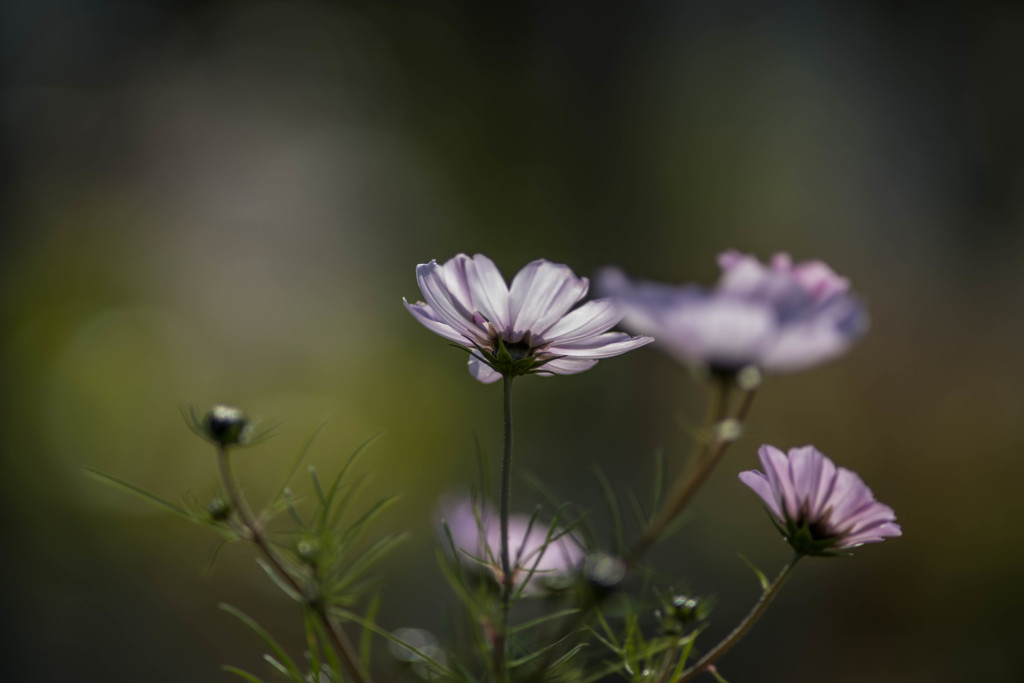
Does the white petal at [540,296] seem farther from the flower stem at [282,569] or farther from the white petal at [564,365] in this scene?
the flower stem at [282,569]

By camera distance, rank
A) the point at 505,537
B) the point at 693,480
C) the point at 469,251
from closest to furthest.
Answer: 1. the point at 505,537
2. the point at 693,480
3. the point at 469,251

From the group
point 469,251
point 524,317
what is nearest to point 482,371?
point 524,317

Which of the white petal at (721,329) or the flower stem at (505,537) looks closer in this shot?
the flower stem at (505,537)

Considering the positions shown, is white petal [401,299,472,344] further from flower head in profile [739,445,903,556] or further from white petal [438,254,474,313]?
flower head in profile [739,445,903,556]

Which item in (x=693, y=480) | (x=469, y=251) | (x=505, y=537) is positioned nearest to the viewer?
(x=505, y=537)

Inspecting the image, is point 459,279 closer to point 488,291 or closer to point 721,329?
point 488,291

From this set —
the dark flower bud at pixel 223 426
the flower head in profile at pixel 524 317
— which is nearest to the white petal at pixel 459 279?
the flower head in profile at pixel 524 317

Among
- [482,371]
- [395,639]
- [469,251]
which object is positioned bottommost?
[395,639]
